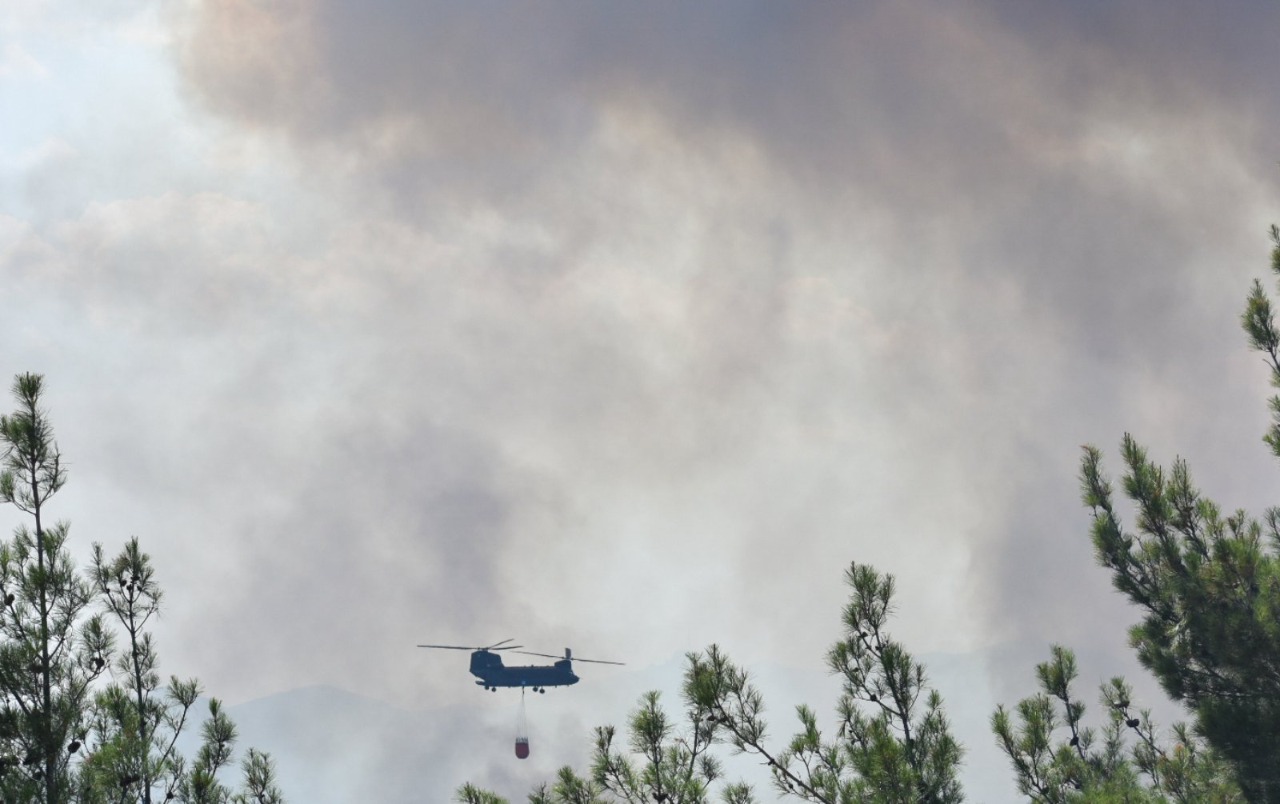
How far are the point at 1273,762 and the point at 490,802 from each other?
1016 cm

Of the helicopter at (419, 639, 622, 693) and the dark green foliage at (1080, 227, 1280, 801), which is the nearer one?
the dark green foliage at (1080, 227, 1280, 801)

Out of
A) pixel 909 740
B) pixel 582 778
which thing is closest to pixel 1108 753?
pixel 909 740

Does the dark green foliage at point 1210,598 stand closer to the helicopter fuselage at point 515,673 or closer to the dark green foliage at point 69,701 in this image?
the dark green foliage at point 69,701

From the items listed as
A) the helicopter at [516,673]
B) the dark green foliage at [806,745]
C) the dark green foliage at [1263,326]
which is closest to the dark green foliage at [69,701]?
the dark green foliage at [806,745]

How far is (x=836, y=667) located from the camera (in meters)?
13.0

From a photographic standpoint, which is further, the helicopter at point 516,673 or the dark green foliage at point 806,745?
the helicopter at point 516,673

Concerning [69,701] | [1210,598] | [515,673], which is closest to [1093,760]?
[1210,598]

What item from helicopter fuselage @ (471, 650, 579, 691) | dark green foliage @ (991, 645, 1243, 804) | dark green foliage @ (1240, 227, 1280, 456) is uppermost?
helicopter fuselage @ (471, 650, 579, 691)

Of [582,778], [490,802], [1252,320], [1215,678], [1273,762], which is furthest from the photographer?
[1252,320]

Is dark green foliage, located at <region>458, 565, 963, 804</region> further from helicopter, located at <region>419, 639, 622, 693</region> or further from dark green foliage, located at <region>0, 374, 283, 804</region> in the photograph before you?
helicopter, located at <region>419, 639, 622, 693</region>

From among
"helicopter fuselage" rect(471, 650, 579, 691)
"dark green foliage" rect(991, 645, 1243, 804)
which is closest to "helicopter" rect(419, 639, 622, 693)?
"helicopter fuselage" rect(471, 650, 579, 691)

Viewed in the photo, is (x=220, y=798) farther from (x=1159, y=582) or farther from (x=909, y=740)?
(x=1159, y=582)

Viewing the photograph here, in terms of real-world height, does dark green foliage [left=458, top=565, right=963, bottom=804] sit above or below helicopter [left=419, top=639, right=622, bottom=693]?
below

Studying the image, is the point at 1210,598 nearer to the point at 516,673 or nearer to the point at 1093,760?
the point at 1093,760
